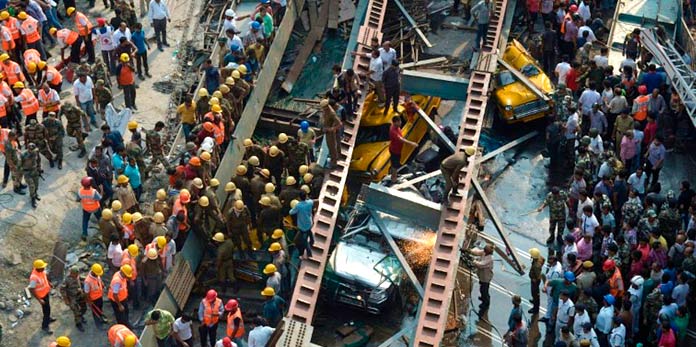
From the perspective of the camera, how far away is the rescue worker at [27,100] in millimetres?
27750

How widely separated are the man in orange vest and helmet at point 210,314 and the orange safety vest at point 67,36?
910 cm

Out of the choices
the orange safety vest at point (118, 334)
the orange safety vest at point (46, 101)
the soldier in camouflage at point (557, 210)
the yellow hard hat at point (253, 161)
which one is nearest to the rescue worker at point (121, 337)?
the orange safety vest at point (118, 334)

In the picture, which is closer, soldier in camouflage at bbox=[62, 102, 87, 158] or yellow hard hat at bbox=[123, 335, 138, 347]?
yellow hard hat at bbox=[123, 335, 138, 347]

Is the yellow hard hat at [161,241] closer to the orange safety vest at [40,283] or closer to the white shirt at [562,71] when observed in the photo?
the orange safety vest at [40,283]

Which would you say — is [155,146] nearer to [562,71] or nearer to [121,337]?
[121,337]

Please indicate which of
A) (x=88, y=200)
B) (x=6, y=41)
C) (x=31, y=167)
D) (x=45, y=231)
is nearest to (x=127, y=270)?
(x=88, y=200)

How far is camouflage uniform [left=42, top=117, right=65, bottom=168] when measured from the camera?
27141 mm

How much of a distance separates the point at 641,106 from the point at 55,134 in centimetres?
1259

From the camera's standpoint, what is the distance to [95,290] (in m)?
24.2

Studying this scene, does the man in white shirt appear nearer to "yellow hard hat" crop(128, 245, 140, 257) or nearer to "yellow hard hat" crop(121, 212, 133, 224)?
"yellow hard hat" crop(121, 212, 133, 224)

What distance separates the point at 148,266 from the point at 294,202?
3.10 metres

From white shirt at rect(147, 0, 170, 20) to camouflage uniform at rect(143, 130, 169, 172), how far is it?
4572mm

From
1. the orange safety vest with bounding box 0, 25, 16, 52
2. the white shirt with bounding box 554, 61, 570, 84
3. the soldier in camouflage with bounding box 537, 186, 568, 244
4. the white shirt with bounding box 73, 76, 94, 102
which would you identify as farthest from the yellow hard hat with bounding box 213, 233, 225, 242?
the white shirt with bounding box 554, 61, 570, 84

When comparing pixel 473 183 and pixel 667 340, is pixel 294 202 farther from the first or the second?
pixel 667 340
